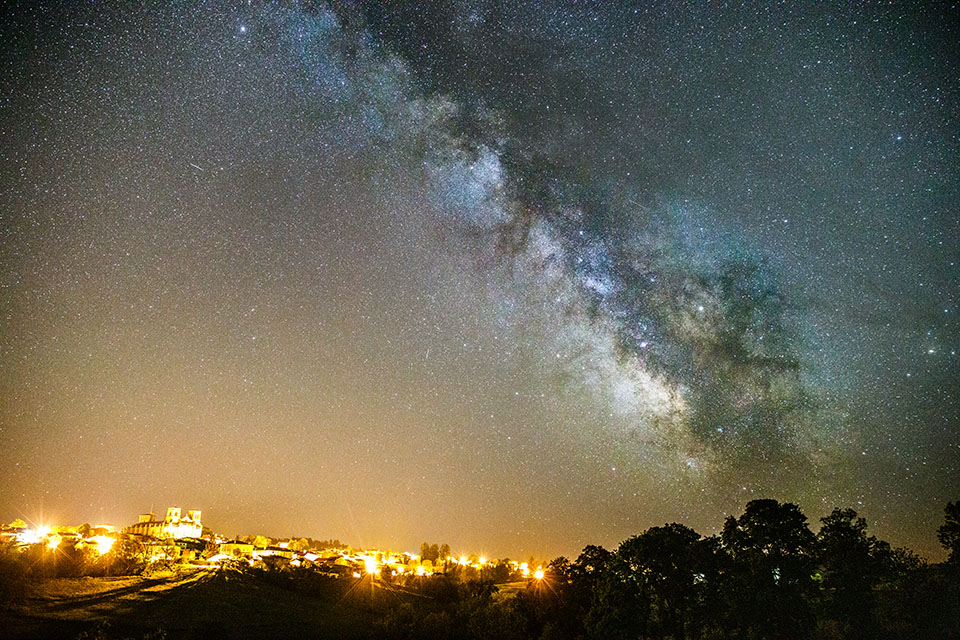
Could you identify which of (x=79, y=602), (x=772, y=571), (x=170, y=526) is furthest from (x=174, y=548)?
(x=772, y=571)

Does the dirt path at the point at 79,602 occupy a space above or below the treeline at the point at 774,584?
below

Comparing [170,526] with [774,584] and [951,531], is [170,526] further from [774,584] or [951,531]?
[951,531]

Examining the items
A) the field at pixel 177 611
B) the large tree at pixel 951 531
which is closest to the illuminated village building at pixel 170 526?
the field at pixel 177 611

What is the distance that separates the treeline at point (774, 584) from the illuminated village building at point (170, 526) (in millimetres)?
85717

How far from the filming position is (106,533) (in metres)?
81.1

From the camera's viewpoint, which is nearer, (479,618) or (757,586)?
(757,586)

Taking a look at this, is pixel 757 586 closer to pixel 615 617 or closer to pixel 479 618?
pixel 615 617

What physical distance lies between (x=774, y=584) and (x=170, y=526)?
104 metres

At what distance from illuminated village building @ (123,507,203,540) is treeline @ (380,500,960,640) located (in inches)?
3375

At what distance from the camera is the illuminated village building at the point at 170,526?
299ft

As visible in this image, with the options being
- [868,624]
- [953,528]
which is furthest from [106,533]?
[953,528]

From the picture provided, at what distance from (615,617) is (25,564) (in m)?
44.6

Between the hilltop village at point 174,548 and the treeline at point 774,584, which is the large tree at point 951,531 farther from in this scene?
the hilltop village at point 174,548

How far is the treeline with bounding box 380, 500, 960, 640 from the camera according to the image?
27.3m
